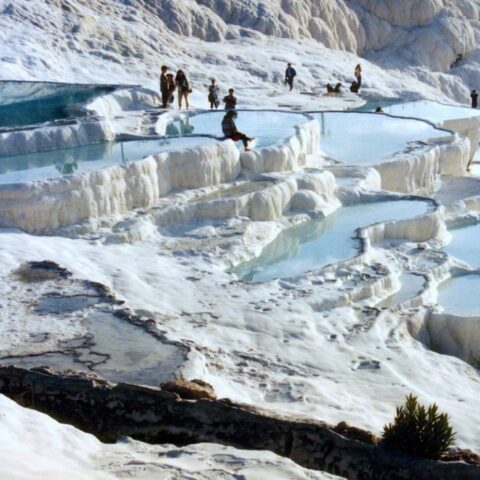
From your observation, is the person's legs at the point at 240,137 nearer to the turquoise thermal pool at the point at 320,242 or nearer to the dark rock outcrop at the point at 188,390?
the turquoise thermal pool at the point at 320,242

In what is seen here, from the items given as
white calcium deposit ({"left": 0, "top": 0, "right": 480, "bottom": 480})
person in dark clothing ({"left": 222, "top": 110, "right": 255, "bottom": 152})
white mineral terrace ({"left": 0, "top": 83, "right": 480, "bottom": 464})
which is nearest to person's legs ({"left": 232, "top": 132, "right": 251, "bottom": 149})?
person in dark clothing ({"left": 222, "top": 110, "right": 255, "bottom": 152})

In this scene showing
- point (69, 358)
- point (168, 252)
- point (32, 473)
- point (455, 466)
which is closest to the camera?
point (32, 473)

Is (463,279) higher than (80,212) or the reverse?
the reverse

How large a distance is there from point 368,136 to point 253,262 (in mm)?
8880

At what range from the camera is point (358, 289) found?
1045 cm

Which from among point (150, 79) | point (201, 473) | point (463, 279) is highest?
point (150, 79)

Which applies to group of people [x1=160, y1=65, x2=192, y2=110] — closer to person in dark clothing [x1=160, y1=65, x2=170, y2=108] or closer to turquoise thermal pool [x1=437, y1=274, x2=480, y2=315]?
person in dark clothing [x1=160, y1=65, x2=170, y2=108]

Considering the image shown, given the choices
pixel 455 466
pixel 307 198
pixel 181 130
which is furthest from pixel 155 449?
pixel 181 130

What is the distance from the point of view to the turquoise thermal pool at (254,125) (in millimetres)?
16706

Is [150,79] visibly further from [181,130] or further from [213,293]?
[213,293]

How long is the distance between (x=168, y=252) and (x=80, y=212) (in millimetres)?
1431

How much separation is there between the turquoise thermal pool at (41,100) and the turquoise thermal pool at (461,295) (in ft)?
29.5

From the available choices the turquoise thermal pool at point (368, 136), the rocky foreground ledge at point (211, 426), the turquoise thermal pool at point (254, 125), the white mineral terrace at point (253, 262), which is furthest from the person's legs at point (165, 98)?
the rocky foreground ledge at point (211, 426)

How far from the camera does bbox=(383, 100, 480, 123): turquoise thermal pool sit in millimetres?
23281
